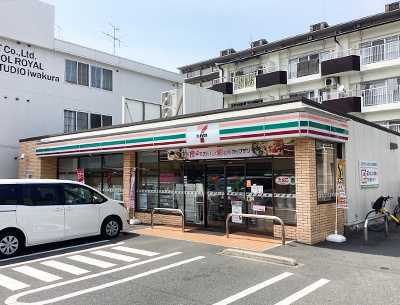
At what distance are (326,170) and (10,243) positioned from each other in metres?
8.52

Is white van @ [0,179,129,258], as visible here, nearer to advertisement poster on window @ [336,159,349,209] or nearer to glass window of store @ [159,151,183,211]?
glass window of store @ [159,151,183,211]

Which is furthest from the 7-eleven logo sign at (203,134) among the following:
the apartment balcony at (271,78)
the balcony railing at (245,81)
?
the balcony railing at (245,81)

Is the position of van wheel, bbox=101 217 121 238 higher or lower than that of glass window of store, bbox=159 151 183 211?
lower

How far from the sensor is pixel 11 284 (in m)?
6.39

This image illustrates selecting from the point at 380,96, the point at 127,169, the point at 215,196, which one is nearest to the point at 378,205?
the point at 215,196

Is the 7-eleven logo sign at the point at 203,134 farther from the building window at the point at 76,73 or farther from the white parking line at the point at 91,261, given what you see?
the building window at the point at 76,73

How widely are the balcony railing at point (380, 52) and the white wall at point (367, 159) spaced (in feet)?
35.6

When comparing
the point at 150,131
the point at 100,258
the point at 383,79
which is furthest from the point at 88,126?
the point at 383,79

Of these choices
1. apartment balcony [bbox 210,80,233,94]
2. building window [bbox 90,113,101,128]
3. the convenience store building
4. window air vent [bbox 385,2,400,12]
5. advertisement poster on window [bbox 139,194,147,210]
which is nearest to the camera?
the convenience store building

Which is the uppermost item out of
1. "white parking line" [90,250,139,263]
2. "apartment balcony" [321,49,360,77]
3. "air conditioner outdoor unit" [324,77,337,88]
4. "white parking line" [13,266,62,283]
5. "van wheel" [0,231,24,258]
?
"apartment balcony" [321,49,360,77]

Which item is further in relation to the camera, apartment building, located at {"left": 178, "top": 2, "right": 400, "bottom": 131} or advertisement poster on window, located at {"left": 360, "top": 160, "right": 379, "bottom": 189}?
apartment building, located at {"left": 178, "top": 2, "right": 400, "bottom": 131}

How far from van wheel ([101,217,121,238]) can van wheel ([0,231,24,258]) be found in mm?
2284

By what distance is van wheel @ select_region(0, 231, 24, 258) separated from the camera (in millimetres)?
8359

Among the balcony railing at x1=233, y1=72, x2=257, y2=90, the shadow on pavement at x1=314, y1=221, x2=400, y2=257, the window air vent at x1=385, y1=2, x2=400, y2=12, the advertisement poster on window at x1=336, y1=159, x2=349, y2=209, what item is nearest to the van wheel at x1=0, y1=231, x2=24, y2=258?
the shadow on pavement at x1=314, y1=221, x2=400, y2=257
